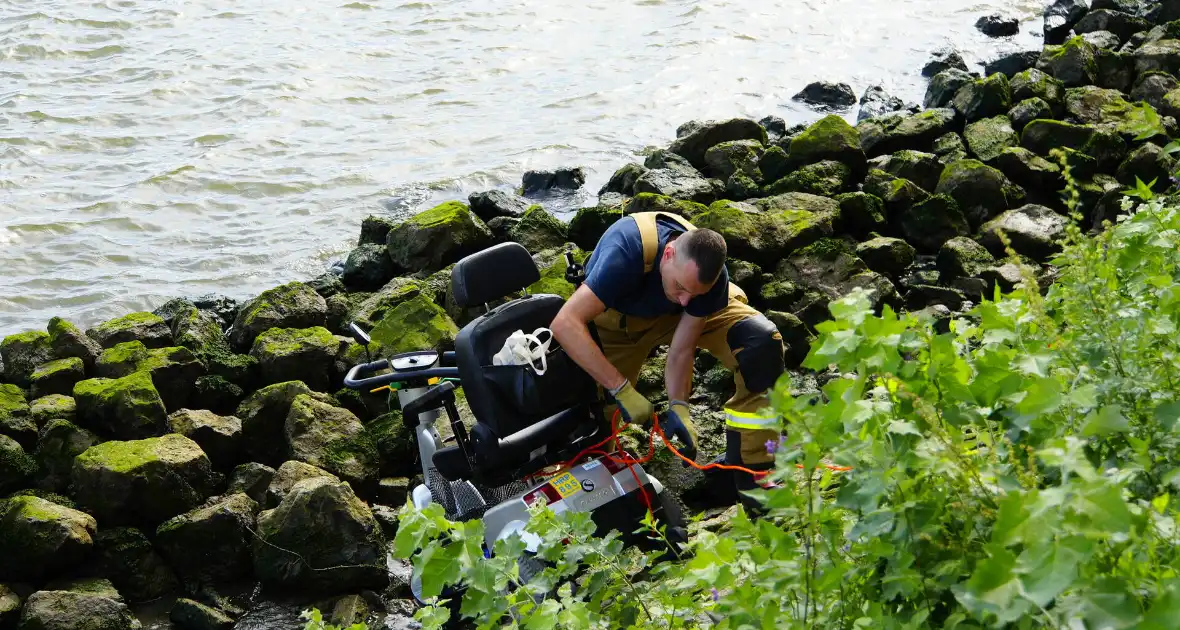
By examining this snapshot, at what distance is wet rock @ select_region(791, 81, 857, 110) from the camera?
15.6 metres

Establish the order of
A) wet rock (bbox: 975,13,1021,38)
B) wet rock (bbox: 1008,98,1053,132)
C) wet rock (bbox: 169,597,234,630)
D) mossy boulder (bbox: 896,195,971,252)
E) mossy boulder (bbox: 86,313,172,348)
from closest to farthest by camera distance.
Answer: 1. wet rock (bbox: 169,597,234,630)
2. mossy boulder (bbox: 86,313,172,348)
3. mossy boulder (bbox: 896,195,971,252)
4. wet rock (bbox: 1008,98,1053,132)
5. wet rock (bbox: 975,13,1021,38)

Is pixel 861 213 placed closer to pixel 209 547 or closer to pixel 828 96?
pixel 828 96

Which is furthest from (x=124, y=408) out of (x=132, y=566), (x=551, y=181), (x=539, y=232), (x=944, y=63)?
(x=944, y=63)

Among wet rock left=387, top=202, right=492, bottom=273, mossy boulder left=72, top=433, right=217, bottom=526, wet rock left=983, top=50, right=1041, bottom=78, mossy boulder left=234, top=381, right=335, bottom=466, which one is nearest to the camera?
mossy boulder left=72, top=433, right=217, bottom=526

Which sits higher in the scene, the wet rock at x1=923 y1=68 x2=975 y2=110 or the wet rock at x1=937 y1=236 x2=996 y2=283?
the wet rock at x1=937 y1=236 x2=996 y2=283

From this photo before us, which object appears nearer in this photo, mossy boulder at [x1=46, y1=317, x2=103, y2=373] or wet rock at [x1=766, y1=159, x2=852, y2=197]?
mossy boulder at [x1=46, y1=317, x2=103, y2=373]

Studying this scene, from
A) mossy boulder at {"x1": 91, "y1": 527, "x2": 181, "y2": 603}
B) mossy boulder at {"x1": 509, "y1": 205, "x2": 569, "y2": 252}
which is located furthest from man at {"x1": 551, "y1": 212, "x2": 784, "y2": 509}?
mossy boulder at {"x1": 509, "y1": 205, "x2": 569, "y2": 252}

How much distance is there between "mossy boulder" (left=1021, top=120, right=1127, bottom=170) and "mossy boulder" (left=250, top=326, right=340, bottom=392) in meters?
7.14

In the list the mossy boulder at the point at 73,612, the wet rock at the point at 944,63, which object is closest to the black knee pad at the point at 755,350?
the mossy boulder at the point at 73,612

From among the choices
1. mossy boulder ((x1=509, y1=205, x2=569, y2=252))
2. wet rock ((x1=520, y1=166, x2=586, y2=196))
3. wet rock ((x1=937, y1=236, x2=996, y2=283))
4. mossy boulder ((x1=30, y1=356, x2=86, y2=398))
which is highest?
mossy boulder ((x1=30, y1=356, x2=86, y2=398))

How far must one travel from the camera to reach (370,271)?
10.8 meters

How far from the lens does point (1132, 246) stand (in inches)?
136

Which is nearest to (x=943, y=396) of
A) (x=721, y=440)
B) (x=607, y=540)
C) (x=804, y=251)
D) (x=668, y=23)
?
(x=607, y=540)

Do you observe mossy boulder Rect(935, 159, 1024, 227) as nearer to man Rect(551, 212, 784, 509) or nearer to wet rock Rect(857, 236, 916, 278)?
wet rock Rect(857, 236, 916, 278)
